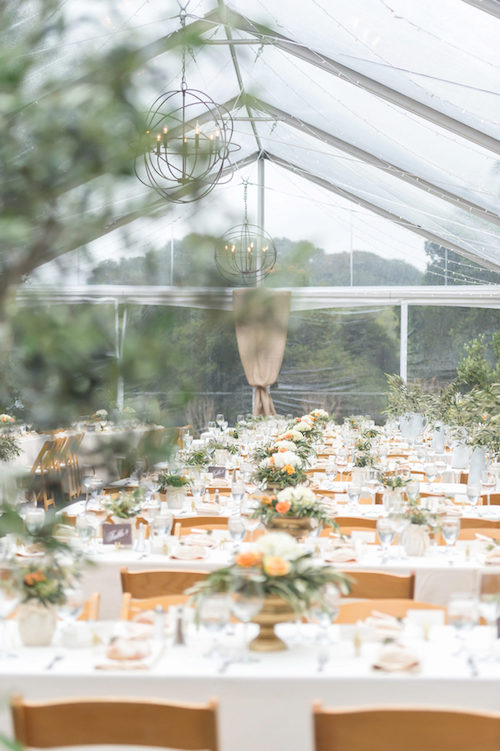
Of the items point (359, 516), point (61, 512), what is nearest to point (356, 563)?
point (359, 516)

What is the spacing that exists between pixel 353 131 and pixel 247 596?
7896 millimetres

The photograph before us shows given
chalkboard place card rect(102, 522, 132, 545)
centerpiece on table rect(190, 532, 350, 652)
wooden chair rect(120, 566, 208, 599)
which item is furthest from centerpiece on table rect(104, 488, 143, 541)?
centerpiece on table rect(190, 532, 350, 652)

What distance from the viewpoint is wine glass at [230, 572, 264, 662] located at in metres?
2.63

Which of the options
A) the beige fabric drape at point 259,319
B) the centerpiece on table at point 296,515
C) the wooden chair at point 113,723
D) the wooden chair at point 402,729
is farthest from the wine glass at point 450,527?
the beige fabric drape at point 259,319

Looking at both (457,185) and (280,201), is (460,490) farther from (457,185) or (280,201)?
(280,201)

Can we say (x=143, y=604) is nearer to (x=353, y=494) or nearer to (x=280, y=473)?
(x=280, y=473)

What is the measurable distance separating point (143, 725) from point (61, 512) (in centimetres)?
137

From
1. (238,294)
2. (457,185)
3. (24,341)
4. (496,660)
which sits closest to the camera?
(24,341)

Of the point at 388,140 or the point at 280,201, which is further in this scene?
the point at 280,201

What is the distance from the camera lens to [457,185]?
30.2 feet

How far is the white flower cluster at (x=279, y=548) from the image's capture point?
9.24 ft

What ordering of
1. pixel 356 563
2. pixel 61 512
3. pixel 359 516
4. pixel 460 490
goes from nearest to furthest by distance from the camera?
pixel 61 512 < pixel 356 563 < pixel 359 516 < pixel 460 490

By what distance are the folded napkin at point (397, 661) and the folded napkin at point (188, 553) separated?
1570 millimetres

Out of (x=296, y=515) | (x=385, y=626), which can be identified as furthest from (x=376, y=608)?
(x=296, y=515)
